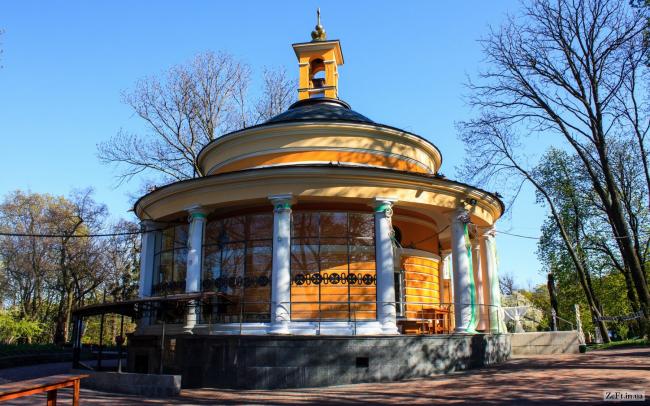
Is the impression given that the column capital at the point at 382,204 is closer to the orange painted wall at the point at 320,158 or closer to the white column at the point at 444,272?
the orange painted wall at the point at 320,158

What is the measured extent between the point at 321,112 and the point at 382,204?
19.7ft

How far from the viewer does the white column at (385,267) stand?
14.4 meters

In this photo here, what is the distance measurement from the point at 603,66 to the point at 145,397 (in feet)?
59.0

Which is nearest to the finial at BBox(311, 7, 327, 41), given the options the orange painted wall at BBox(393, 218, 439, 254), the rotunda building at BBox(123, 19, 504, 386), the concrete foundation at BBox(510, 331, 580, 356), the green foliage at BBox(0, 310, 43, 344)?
the rotunda building at BBox(123, 19, 504, 386)

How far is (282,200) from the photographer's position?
15219 mm

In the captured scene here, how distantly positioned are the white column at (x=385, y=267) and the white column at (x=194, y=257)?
530cm

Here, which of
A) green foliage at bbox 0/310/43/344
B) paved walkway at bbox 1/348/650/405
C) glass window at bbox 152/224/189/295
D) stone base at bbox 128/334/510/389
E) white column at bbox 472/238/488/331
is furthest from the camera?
green foliage at bbox 0/310/43/344

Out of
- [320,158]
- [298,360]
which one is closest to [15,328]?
[320,158]

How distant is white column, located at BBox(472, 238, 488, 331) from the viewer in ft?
61.2

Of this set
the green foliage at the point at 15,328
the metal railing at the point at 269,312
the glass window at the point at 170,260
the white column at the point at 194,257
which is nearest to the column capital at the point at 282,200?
the white column at the point at 194,257

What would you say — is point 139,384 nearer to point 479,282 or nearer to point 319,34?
point 479,282

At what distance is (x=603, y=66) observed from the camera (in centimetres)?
1872

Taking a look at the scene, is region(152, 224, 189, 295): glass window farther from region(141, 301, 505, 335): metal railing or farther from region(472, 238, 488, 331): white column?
region(472, 238, 488, 331): white column

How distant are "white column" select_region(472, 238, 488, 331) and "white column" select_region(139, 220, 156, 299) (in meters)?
11.5
